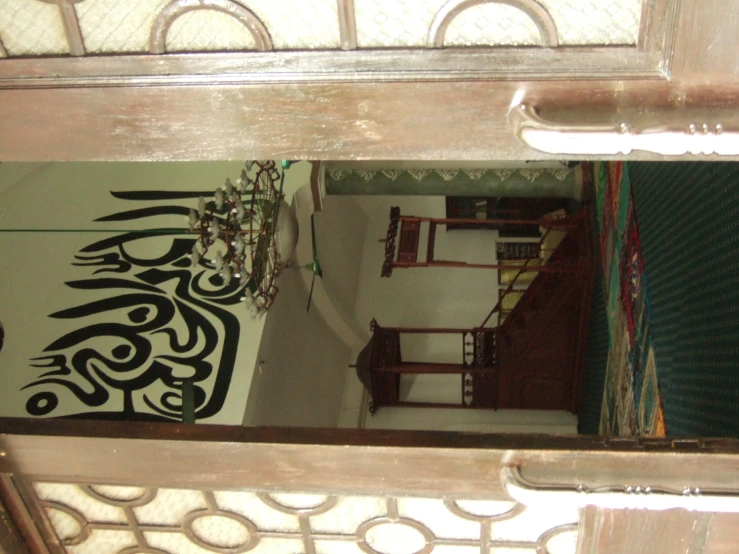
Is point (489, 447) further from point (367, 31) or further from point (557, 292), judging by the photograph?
point (557, 292)

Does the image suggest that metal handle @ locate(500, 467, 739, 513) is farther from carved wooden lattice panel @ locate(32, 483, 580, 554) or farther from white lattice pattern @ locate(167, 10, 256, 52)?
white lattice pattern @ locate(167, 10, 256, 52)

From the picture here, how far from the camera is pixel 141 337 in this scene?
430cm

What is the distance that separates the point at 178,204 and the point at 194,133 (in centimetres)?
395

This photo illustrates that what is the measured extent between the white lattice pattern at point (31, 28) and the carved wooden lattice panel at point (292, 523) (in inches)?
38.0

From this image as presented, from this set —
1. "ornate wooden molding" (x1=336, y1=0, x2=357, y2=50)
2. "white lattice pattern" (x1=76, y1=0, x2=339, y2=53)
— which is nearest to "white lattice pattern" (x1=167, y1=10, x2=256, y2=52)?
"white lattice pattern" (x1=76, y1=0, x2=339, y2=53)

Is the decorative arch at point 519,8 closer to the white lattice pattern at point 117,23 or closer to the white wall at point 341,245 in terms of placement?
the white lattice pattern at point 117,23

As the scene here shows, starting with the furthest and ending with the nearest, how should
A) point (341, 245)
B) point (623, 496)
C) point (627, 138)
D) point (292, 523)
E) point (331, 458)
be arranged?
point (341, 245)
point (292, 523)
point (331, 458)
point (623, 496)
point (627, 138)

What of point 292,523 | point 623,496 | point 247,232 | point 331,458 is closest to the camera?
point 623,496

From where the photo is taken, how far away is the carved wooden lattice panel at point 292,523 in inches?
65.1

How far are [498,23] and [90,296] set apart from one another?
389cm

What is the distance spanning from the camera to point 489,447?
150 cm

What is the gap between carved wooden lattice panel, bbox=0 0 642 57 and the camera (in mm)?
1071

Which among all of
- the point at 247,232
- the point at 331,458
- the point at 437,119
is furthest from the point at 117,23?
the point at 247,232

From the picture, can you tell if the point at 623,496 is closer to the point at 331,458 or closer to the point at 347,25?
the point at 331,458
